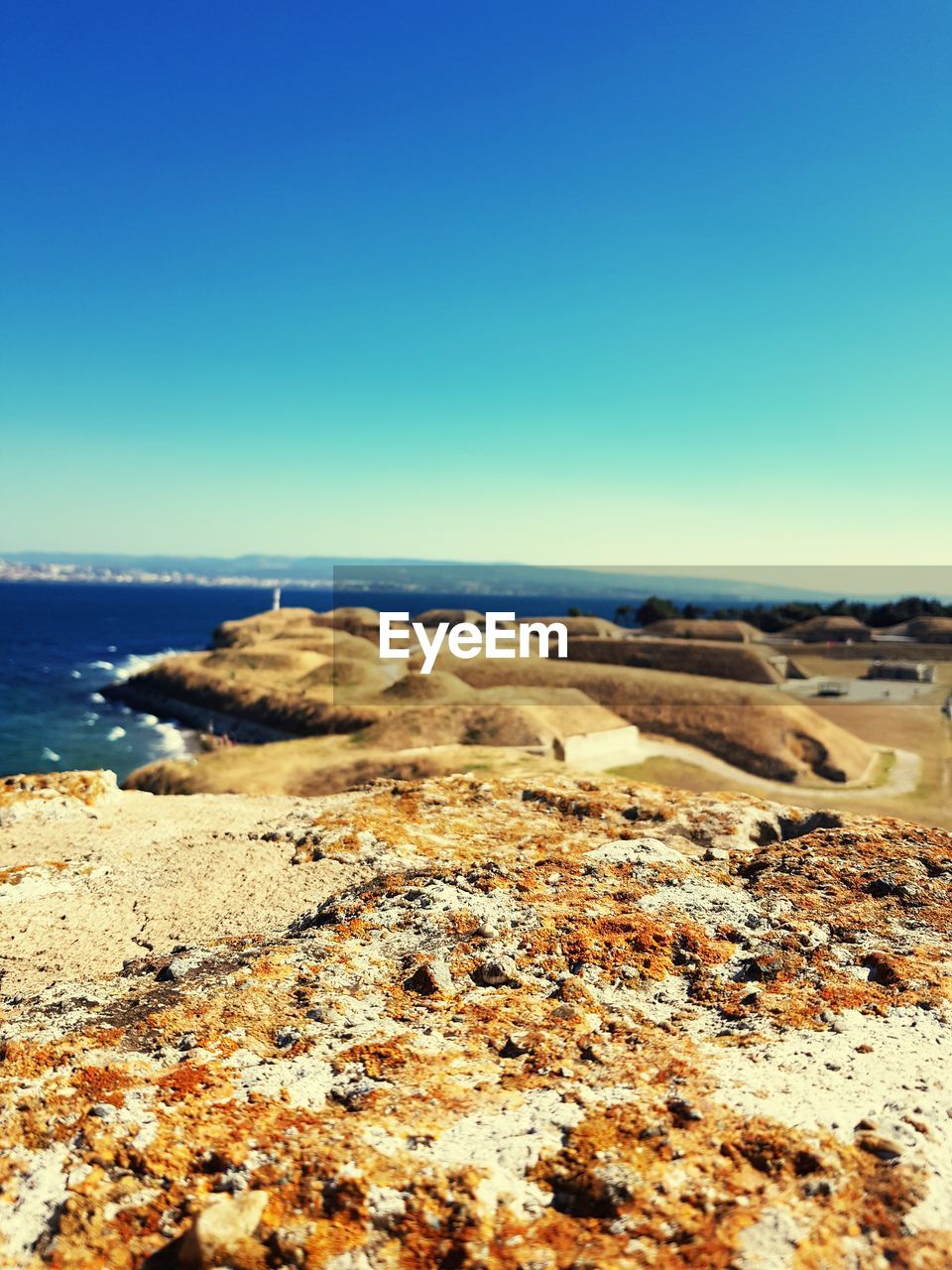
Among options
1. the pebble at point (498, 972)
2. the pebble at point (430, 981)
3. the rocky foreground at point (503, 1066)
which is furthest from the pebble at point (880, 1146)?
the pebble at point (430, 981)

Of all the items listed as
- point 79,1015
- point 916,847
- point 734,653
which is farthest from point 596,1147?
point 734,653

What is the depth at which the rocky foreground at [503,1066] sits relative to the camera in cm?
425

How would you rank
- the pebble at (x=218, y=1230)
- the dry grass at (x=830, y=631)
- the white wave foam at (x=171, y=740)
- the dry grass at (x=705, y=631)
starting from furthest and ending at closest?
the dry grass at (x=830, y=631), the dry grass at (x=705, y=631), the white wave foam at (x=171, y=740), the pebble at (x=218, y=1230)

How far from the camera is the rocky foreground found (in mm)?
4254

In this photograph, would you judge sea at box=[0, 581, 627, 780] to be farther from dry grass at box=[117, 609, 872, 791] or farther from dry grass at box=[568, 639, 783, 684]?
dry grass at box=[568, 639, 783, 684]

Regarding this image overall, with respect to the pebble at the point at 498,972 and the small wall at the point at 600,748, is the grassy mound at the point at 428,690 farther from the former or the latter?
the pebble at the point at 498,972

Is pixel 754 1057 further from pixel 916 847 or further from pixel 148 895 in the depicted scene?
pixel 148 895

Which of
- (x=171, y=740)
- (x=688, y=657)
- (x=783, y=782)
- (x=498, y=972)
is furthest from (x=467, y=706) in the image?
(x=498, y=972)

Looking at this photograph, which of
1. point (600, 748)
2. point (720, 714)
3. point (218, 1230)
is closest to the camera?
point (218, 1230)

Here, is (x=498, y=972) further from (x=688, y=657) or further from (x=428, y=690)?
(x=688, y=657)

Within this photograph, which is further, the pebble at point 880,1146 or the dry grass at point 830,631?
the dry grass at point 830,631

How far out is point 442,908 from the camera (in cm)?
863

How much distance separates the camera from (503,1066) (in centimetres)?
592

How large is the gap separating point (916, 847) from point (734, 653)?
5752 cm
